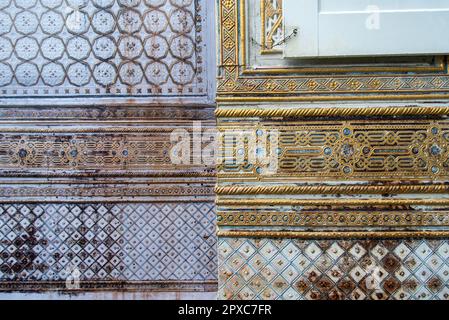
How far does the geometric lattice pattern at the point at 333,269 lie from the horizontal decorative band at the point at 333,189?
0.19 metres

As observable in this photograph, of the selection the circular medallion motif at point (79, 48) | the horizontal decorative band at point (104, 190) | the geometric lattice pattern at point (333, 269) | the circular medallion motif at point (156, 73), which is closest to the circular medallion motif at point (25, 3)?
the circular medallion motif at point (79, 48)

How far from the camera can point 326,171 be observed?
1986 mm

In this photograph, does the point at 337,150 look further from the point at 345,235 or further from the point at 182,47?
the point at 182,47

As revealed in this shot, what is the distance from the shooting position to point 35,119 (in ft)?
11.1

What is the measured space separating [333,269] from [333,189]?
307 millimetres

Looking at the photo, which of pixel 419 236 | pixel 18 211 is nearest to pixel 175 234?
pixel 18 211

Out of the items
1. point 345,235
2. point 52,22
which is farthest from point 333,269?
point 52,22

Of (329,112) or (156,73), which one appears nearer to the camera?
(329,112)

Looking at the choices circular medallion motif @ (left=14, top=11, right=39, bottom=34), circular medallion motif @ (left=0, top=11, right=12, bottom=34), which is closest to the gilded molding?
circular medallion motif @ (left=14, top=11, right=39, bottom=34)

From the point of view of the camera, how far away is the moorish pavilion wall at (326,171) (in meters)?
1.96

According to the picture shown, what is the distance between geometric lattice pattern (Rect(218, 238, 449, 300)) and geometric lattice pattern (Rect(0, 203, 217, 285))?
1.35m

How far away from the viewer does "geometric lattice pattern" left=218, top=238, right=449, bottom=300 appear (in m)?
1.96

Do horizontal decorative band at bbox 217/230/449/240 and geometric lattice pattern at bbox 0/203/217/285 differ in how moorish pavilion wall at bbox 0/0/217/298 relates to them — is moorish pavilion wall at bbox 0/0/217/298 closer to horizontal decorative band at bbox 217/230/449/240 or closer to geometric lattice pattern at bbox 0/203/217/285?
geometric lattice pattern at bbox 0/203/217/285

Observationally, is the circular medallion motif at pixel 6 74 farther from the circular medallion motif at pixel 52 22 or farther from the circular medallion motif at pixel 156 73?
the circular medallion motif at pixel 156 73
